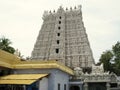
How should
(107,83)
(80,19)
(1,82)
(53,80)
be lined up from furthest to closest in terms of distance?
(80,19)
(107,83)
(53,80)
(1,82)

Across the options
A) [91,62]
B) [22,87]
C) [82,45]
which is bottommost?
[22,87]

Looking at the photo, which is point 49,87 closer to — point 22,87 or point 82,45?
point 22,87

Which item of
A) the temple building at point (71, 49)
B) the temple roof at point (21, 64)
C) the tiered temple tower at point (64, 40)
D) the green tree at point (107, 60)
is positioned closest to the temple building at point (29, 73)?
the temple roof at point (21, 64)

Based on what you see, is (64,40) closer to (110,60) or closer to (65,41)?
(65,41)

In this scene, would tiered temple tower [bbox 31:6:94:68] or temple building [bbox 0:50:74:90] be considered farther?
tiered temple tower [bbox 31:6:94:68]

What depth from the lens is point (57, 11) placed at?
57812 millimetres

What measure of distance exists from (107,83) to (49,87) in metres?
14.4

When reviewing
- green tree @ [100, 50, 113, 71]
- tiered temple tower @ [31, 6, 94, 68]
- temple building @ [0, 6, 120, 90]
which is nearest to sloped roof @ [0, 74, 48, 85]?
temple building @ [0, 6, 120, 90]

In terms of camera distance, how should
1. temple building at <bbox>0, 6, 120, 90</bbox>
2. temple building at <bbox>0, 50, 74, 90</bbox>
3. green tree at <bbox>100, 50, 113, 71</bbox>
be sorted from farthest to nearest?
green tree at <bbox>100, 50, 113, 71</bbox>
temple building at <bbox>0, 6, 120, 90</bbox>
temple building at <bbox>0, 50, 74, 90</bbox>

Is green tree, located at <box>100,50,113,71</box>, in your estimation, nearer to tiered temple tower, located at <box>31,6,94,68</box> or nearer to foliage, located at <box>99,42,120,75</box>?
foliage, located at <box>99,42,120,75</box>

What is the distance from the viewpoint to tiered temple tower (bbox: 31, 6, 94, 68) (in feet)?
168

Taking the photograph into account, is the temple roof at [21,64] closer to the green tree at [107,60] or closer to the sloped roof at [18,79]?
the sloped roof at [18,79]

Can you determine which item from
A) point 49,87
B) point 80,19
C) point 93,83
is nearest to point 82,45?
point 80,19

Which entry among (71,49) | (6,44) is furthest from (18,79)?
(71,49)
